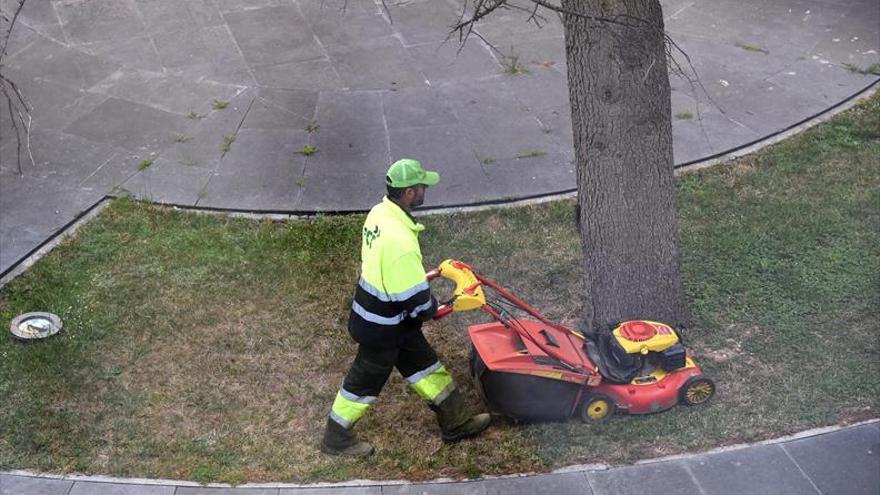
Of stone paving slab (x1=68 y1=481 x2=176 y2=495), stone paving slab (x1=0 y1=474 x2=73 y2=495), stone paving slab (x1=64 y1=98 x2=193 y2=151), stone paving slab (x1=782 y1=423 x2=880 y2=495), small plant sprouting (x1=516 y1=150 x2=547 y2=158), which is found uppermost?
stone paving slab (x1=64 y1=98 x2=193 y2=151)

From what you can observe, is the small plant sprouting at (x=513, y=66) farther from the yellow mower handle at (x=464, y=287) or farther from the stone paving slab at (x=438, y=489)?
the stone paving slab at (x=438, y=489)

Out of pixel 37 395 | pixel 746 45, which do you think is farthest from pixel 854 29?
pixel 37 395

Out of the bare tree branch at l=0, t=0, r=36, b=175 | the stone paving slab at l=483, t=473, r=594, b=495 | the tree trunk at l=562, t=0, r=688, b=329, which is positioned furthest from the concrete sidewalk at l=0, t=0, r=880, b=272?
the stone paving slab at l=483, t=473, r=594, b=495

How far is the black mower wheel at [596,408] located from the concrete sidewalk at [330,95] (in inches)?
106

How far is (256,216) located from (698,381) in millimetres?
3733

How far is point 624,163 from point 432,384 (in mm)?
1684

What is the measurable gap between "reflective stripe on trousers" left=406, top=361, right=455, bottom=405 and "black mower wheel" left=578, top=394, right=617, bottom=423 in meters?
0.75

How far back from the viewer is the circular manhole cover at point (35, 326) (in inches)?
267

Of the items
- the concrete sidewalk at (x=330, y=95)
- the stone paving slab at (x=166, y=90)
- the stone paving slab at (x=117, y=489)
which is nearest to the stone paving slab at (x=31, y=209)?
the concrete sidewalk at (x=330, y=95)

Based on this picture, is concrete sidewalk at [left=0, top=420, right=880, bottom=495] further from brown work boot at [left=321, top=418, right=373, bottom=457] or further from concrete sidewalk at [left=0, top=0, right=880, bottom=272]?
concrete sidewalk at [left=0, top=0, right=880, bottom=272]

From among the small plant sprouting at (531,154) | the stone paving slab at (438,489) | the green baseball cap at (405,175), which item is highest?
the green baseball cap at (405,175)

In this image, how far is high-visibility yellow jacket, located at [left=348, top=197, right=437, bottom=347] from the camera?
206 inches

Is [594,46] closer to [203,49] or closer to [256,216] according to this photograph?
[256,216]

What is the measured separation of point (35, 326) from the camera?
22.6 feet
